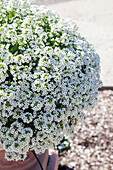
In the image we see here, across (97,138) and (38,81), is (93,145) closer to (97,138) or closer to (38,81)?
(97,138)

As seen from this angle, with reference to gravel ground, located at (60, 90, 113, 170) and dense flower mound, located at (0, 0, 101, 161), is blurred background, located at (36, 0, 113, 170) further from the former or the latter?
dense flower mound, located at (0, 0, 101, 161)

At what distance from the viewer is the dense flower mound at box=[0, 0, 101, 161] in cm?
252

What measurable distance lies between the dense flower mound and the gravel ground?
1641 mm

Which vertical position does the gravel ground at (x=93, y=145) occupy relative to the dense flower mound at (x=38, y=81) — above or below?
below

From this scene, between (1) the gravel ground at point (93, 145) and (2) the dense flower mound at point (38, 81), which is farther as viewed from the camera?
(1) the gravel ground at point (93, 145)

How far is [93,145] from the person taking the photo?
15.0 feet

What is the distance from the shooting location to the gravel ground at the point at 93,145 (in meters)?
4.33

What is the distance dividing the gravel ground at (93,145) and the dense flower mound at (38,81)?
5.38 ft

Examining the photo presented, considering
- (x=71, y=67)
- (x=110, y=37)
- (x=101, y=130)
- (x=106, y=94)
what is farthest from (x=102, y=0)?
(x=71, y=67)

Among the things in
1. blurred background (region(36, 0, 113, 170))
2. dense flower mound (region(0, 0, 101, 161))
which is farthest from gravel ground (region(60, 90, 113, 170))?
A: dense flower mound (region(0, 0, 101, 161))

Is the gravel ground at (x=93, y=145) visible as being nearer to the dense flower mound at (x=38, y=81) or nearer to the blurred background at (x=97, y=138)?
the blurred background at (x=97, y=138)

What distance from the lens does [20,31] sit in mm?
2840

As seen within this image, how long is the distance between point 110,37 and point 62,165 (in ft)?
17.3

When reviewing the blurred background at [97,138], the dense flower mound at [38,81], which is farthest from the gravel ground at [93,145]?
the dense flower mound at [38,81]
